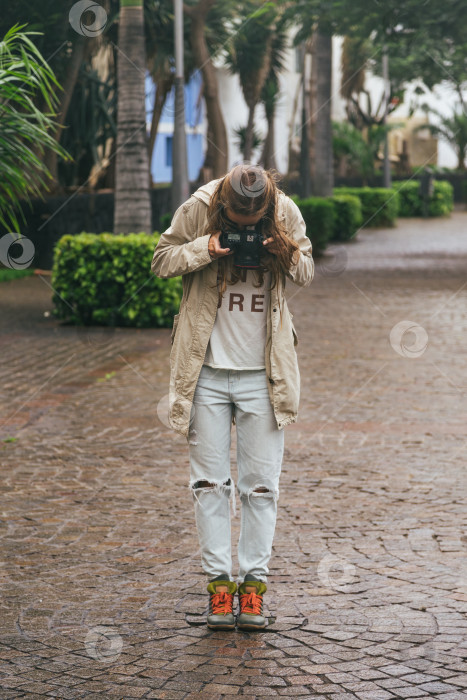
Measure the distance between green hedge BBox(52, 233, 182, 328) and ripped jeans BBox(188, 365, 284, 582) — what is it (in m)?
8.34

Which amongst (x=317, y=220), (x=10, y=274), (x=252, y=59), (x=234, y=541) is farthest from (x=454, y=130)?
(x=234, y=541)

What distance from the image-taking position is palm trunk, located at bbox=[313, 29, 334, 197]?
79.3 ft

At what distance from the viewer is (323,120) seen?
24.6 meters

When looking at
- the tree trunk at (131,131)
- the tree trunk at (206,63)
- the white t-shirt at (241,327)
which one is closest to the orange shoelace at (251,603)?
the white t-shirt at (241,327)

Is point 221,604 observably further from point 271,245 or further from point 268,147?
point 268,147

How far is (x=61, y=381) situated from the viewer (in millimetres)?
9430

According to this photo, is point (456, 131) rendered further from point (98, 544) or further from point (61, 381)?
point (98, 544)

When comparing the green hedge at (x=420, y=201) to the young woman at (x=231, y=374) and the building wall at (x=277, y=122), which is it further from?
the young woman at (x=231, y=374)

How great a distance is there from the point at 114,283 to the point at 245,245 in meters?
8.79

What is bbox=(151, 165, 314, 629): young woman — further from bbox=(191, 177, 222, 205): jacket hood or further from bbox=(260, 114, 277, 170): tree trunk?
bbox=(260, 114, 277, 170): tree trunk

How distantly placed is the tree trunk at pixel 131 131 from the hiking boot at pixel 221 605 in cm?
1006

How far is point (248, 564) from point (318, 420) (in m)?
3.80

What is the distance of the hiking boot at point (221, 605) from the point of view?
4.07m

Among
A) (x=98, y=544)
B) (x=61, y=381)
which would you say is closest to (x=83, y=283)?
(x=61, y=381)
